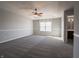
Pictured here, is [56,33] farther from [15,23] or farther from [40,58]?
[40,58]

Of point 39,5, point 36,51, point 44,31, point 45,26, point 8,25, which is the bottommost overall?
point 36,51

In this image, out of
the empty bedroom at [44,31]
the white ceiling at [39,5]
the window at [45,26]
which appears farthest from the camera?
the window at [45,26]

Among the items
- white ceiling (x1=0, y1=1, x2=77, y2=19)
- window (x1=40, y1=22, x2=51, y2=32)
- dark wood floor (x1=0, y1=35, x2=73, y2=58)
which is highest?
white ceiling (x1=0, y1=1, x2=77, y2=19)

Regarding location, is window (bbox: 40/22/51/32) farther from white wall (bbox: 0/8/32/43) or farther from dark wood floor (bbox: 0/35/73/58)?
dark wood floor (bbox: 0/35/73/58)

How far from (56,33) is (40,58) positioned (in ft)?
29.0

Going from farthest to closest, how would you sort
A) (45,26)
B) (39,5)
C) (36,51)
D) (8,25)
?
1. (45,26)
2. (8,25)
3. (39,5)
4. (36,51)

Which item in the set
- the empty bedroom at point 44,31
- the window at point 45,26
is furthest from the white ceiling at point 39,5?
the window at point 45,26

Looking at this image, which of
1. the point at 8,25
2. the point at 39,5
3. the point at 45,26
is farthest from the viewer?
the point at 45,26

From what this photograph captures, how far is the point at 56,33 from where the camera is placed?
11641 millimetres

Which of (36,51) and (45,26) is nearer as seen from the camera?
(36,51)

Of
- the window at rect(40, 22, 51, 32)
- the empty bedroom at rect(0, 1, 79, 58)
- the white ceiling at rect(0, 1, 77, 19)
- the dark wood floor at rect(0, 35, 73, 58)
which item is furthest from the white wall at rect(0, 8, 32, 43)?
the window at rect(40, 22, 51, 32)

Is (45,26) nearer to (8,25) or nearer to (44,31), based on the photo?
(44,31)

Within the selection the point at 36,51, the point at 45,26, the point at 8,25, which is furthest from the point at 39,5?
the point at 45,26

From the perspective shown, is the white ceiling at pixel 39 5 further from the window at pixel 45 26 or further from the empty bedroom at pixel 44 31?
the window at pixel 45 26
